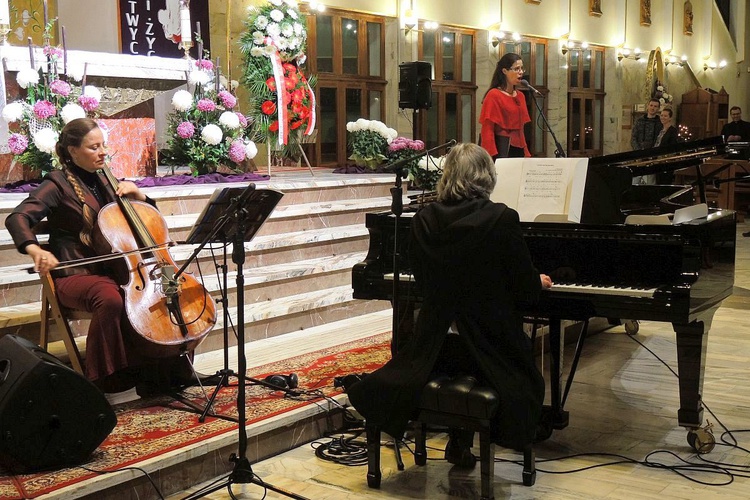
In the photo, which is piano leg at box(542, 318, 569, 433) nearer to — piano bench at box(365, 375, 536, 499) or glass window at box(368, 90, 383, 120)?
piano bench at box(365, 375, 536, 499)

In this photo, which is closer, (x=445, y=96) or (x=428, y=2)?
(x=428, y=2)

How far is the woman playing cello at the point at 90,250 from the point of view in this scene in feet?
13.3

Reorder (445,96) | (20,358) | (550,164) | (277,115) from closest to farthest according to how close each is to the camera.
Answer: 1. (20,358)
2. (550,164)
3. (277,115)
4. (445,96)

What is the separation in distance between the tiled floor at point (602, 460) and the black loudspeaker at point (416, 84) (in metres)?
4.11

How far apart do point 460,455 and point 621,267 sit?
1.05 metres

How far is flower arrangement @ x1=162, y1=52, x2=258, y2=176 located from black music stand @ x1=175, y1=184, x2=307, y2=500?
137 inches

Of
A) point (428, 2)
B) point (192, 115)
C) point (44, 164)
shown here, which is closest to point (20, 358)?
point (44, 164)

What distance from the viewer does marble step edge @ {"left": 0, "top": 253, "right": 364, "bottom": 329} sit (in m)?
4.69

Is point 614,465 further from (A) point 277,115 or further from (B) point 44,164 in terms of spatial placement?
(A) point 277,115

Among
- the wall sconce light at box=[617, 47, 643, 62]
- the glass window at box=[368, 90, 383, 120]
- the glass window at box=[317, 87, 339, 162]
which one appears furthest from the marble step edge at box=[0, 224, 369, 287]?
the wall sconce light at box=[617, 47, 643, 62]

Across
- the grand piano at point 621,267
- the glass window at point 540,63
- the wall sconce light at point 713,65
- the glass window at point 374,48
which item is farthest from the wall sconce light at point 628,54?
the grand piano at point 621,267

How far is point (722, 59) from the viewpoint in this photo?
2238 centimetres

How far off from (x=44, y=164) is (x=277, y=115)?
2971mm

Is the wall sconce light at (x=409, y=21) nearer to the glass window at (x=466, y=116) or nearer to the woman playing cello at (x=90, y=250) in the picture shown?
the glass window at (x=466, y=116)
